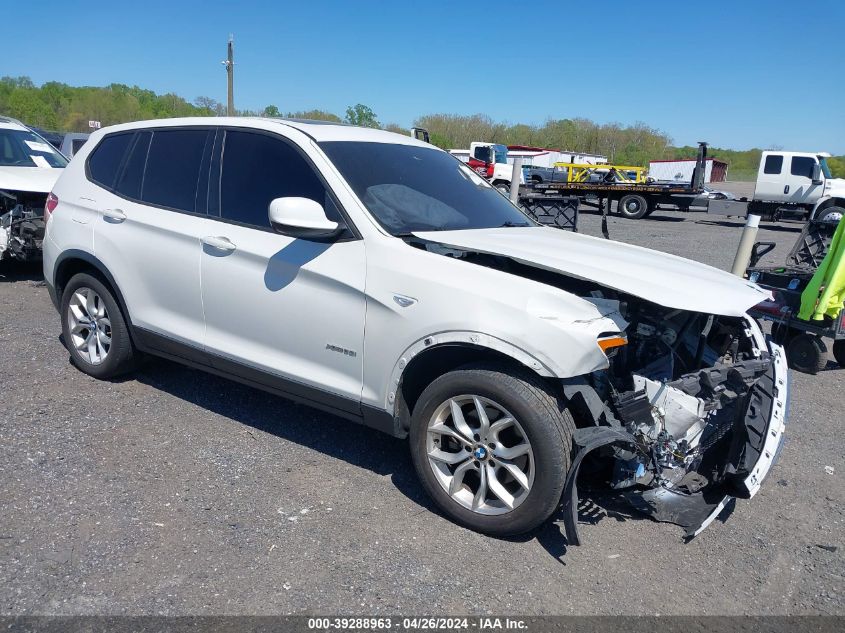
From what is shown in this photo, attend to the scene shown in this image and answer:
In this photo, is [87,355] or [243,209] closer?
[243,209]

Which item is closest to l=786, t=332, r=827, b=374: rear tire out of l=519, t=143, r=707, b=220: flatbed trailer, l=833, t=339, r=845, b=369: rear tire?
l=833, t=339, r=845, b=369: rear tire

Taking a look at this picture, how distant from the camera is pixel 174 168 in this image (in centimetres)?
434

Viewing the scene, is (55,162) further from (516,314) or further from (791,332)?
(791,332)

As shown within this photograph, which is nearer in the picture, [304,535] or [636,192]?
[304,535]

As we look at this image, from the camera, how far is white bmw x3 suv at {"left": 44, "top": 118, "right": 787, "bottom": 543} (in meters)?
2.98

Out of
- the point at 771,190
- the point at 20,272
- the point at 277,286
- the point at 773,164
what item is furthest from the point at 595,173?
the point at 277,286

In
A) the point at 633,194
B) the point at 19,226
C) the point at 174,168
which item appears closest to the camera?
the point at 174,168

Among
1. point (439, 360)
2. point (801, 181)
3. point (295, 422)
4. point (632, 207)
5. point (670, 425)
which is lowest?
point (295, 422)

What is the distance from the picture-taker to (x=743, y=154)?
319ft

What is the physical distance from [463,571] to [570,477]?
2.09ft

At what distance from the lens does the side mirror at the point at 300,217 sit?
3303mm

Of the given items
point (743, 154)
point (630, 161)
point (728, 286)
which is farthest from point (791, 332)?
point (743, 154)

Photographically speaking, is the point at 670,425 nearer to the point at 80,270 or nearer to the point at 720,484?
the point at 720,484

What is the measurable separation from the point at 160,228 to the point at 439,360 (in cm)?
210
